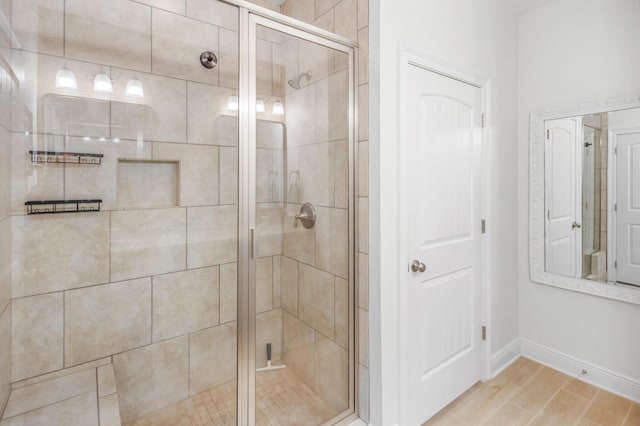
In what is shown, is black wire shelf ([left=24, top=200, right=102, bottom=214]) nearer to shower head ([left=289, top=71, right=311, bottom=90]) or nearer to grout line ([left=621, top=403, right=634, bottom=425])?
shower head ([left=289, top=71, right=311, bottom=90])

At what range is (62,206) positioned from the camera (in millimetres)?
1256

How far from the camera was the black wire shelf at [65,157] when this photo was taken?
3.85 feet

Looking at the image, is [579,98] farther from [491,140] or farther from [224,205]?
[224,205]

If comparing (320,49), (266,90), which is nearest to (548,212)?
(320,49)

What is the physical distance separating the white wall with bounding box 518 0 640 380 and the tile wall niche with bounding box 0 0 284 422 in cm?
217

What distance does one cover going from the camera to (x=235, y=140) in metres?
1.38

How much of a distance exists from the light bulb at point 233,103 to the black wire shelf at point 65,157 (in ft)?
1.85

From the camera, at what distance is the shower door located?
4.71 ft

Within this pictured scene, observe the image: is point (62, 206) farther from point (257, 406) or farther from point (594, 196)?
point (594, 196)

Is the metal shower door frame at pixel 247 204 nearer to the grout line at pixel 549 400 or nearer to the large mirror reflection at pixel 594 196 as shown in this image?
the grout line at pixel 549 400

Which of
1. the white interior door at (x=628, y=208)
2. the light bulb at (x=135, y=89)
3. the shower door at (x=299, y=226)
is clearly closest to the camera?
the light bulb at (x=135, y=89)

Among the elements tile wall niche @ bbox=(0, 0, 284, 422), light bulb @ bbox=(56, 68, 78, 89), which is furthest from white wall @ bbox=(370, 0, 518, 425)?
light bulb @ bbox=(56, 68, 78, 89)

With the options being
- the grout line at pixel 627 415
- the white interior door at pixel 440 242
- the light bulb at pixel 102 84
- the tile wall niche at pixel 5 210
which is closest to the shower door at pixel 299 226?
the white interior door at pixel 440 242

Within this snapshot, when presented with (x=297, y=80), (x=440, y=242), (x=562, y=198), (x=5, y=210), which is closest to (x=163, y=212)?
(x=5, y=210)
